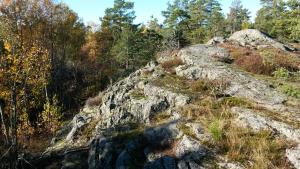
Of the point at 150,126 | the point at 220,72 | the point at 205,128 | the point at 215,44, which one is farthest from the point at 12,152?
the point at 215,44

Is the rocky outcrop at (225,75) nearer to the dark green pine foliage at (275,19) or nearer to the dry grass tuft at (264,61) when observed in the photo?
the dry grass tuft at (264,61)

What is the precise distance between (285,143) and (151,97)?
291 inches

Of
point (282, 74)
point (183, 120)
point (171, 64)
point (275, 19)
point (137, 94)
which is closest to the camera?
point (183, 120)

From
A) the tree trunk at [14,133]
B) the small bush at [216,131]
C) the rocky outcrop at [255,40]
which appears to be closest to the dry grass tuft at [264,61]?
the rocky outcrop at [255,40]

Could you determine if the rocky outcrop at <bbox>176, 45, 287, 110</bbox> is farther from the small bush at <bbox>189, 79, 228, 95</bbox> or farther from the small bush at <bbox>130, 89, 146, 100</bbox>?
the small bush at <bbox>130, 89, 146, 100</bbox>

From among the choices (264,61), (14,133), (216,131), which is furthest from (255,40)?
(14,133)

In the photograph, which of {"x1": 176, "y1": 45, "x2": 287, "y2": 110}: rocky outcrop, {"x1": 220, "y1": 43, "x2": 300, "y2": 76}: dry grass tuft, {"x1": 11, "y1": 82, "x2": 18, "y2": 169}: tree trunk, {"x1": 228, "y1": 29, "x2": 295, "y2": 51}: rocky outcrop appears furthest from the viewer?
{"x1": 228, "y1": 29, "x2": 295, "y2": 51}: rocky outcrop

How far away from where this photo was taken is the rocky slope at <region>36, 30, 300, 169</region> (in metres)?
11.4

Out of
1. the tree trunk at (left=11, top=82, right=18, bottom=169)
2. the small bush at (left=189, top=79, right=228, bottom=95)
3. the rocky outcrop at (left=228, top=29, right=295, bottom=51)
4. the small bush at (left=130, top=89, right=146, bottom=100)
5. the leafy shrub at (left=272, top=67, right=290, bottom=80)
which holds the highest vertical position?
the rocky outcrop at (left=228, top=29, right=295, bottom=51)

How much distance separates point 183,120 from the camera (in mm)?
13672

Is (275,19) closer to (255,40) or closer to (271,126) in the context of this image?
(255,40)

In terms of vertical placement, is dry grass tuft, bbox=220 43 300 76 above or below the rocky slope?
above

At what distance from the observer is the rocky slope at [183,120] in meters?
11.4

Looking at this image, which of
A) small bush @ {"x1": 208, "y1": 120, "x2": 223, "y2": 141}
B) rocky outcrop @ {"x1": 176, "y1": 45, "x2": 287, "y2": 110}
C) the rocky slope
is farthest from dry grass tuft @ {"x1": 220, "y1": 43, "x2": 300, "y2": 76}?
small bush @ {"x1": 208, "y1": 120, "x2": 223, "y2": 141}
